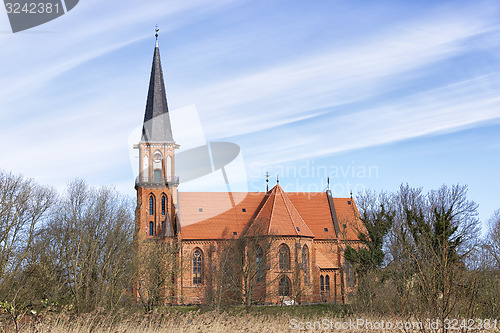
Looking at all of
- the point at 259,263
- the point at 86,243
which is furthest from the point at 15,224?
the point at 259,263

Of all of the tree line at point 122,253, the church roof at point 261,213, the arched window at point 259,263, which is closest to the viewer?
the tree line at point 122,253

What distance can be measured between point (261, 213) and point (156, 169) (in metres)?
12.2

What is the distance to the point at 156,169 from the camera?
187 feet

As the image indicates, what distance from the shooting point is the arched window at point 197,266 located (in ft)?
176

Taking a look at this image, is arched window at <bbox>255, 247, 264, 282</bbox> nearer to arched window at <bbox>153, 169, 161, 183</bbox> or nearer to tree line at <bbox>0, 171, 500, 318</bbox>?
tree line at <bbox>0, 171, 500, 318</bbox>

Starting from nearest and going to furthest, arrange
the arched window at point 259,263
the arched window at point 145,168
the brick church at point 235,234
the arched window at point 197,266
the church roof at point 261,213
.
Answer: the arched window at point 259,263 → the brick church at point 235,234 → the church roof at point 261,213 → the arched window at point 197,266 → the arched window at point 145,168

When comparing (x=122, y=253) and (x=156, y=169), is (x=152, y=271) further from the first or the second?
(x=156, y=169)

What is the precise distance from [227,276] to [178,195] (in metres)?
11.0

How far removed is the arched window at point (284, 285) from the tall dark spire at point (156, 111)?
18.6 metres

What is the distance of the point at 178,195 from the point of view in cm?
5753

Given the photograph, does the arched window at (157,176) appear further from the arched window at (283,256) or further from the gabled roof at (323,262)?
the gabled roof at (323,262)

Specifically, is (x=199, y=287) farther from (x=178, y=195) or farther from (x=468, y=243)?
(x=468, y=243)

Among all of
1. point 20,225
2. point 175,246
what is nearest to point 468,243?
point 175,246

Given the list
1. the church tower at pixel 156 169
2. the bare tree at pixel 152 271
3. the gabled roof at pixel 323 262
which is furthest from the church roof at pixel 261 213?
the bare tree at pixel 152 271
